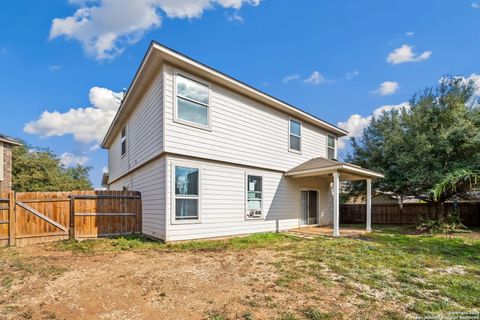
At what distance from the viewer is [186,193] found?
25.8 ft

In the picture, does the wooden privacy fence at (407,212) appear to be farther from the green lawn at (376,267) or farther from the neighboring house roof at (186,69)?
the neighboring house roof at (186,69)

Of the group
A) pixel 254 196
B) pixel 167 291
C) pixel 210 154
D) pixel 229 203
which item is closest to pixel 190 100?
pixel 210 154

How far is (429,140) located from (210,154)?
36.9 feet

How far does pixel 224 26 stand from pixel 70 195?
320 inches

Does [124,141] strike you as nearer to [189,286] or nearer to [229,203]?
[229,203]

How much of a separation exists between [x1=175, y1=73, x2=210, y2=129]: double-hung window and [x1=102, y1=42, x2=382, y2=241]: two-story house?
0.10ft

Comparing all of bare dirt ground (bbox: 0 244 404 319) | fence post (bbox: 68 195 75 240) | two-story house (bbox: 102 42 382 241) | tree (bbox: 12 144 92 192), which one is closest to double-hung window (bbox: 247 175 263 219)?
two-story house (bbox: 102 42 382 241)

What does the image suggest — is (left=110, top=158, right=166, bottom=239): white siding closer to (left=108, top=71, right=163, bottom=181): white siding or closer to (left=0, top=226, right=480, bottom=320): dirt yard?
(left=108, top=71, right=163, bottom=181): white siding

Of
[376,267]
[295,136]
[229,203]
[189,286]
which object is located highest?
[295,136]

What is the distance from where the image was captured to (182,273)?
192 inches

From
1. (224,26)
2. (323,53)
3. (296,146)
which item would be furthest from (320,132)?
(224,26)

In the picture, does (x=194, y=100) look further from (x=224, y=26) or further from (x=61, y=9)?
(x=61, y=9)

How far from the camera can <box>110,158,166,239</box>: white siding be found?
768 cm

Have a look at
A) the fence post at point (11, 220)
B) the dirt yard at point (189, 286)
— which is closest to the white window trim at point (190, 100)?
the dirt yard at point (189, 286)
